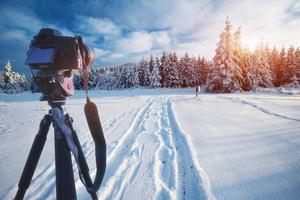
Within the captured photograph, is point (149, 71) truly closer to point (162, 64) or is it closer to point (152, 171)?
point (162, 64)

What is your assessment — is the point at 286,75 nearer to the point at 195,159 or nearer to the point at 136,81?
the point at 136,81

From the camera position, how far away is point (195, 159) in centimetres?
340

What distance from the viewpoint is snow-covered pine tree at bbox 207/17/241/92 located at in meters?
30.3

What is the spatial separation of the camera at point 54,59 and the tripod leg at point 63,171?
330 millimetres

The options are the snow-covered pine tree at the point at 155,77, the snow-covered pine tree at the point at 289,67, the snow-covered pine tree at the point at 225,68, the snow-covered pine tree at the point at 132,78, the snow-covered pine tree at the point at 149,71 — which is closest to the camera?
the snow-covered pine tree at the point at 225,68

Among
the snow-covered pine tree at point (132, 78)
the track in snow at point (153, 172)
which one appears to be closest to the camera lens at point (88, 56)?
the track in snow at point (153, 172)

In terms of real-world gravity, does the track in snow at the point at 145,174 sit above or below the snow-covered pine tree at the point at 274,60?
below

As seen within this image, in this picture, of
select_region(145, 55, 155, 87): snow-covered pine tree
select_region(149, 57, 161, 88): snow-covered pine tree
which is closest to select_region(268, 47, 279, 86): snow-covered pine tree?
select_region(149, 57, 161, 88): snow-covered pine tree

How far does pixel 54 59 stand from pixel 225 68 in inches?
1275

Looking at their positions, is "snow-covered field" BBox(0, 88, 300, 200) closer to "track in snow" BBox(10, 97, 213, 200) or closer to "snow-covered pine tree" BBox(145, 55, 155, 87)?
"track in snow" BBox(10, 97, 213, 200)

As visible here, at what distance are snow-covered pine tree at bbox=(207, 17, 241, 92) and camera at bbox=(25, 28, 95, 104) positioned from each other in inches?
1223

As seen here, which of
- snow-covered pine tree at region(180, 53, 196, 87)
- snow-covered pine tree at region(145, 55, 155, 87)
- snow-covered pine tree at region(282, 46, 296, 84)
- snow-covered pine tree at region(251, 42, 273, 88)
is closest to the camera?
snow-covered pine tree at region(251, 42, 273, 88)

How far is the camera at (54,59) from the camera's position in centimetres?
129

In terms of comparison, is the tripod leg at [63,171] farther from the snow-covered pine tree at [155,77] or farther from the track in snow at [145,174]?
the snow-covered pine tree at [155,77]
